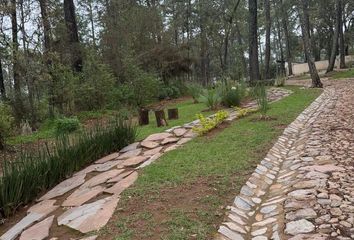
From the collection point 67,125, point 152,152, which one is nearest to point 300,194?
point 152,152

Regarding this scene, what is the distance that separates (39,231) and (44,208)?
67cm

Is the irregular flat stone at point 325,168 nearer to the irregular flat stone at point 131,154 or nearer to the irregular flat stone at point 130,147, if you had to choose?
the irregular flat stone at point 131,154

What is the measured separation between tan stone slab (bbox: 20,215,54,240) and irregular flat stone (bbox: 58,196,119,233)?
10 centimetres

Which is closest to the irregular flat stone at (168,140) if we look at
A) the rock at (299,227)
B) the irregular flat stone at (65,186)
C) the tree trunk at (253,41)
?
the irregular flat stone at (65,186)

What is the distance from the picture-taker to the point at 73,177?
4.95m

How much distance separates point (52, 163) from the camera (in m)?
4.72

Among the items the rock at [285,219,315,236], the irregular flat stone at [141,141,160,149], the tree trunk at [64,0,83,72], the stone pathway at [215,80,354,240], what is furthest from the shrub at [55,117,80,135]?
the rock at [285,219,315,236]

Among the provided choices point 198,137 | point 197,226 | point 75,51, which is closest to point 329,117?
point 198,137

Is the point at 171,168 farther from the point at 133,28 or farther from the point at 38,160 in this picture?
the point at 133,28

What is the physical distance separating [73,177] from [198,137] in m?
2.05

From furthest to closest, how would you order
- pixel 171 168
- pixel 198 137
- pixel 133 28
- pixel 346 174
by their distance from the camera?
pixel 133 28 < pixel 198 137 < pixel 171 168 < pixel 346 174

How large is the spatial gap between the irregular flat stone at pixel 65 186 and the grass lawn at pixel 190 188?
846 millimetres

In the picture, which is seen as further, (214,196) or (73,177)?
(73,177)

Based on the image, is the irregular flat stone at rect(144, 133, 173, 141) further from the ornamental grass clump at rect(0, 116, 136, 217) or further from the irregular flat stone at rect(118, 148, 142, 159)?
the irregular flat stone at rect(118, 148, 142, 159)
